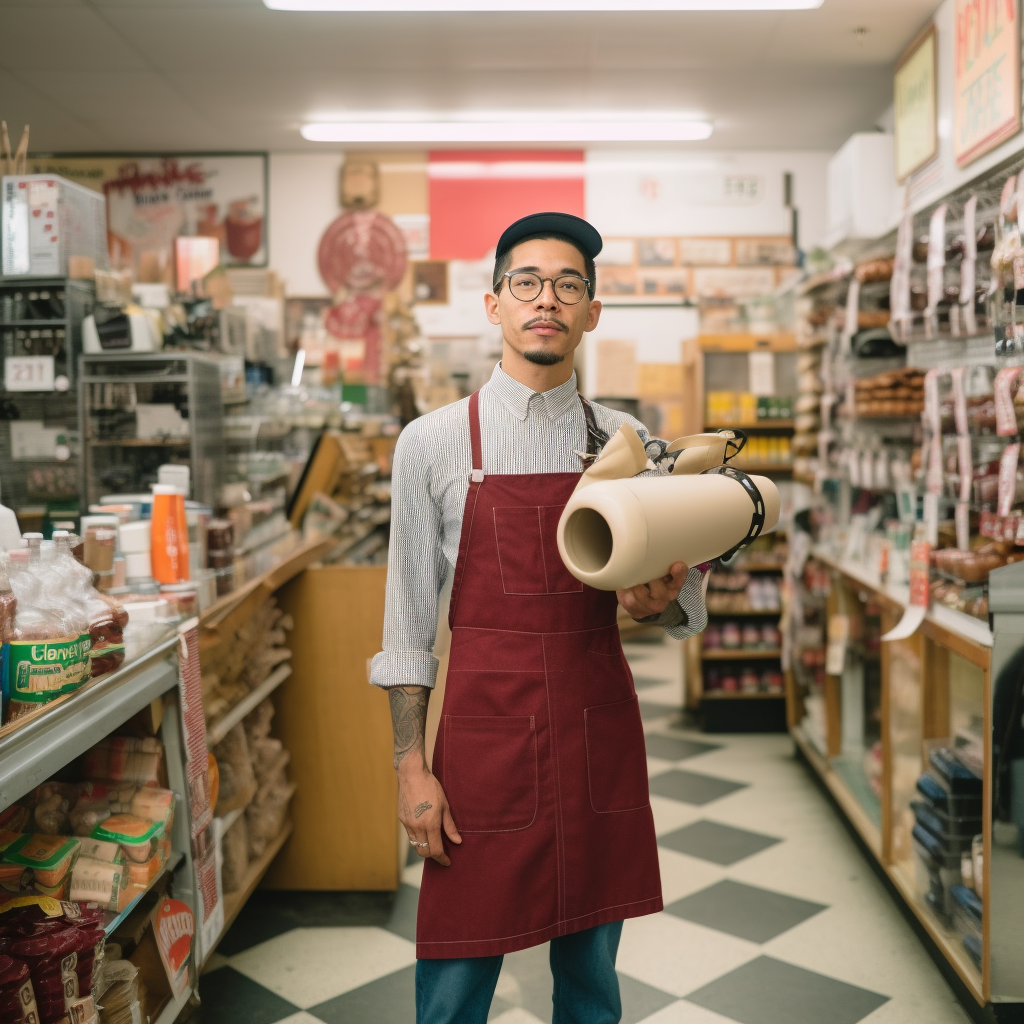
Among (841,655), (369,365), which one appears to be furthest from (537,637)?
(369,365)

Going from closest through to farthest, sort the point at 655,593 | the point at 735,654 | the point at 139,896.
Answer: the point at 655,593 → the point at 139,896 → the point at 735,654

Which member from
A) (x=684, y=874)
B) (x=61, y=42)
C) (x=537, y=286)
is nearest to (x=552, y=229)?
(x=537, y=286)

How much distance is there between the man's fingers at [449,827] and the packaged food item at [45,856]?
69cm

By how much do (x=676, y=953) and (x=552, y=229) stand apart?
222cm

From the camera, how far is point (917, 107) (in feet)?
14.9

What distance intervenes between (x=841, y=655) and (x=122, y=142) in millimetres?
6136

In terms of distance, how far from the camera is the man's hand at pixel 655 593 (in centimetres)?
156

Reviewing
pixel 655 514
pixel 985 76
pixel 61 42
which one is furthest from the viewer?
pixel 61 42

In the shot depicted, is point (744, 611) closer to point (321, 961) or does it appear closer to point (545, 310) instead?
point (321, 961)

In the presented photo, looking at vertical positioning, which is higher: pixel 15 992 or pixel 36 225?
pixel 36 225

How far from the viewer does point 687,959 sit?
9.81 ft

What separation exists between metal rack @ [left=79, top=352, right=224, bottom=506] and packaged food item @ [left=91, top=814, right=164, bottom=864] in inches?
69.9

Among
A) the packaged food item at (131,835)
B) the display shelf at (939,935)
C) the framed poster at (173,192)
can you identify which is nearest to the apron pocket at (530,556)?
the packaged food item at (131,835)

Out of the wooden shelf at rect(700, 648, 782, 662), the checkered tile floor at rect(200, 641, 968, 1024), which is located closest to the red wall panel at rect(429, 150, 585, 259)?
the wooden shelf at rect(700, 648, 782, 662)
